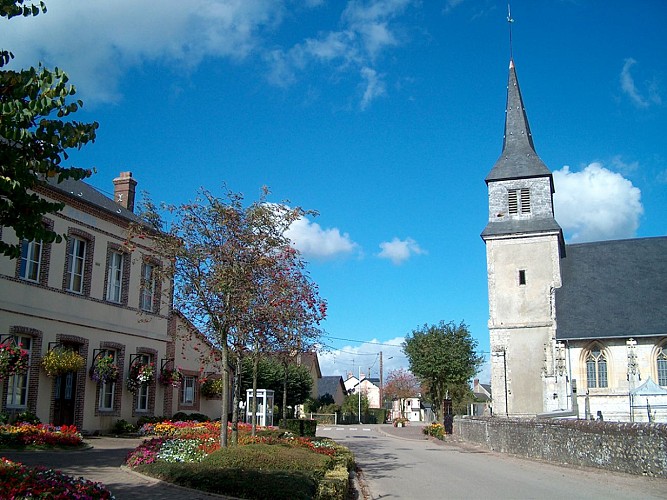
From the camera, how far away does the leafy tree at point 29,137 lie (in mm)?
6574

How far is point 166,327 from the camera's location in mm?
28484

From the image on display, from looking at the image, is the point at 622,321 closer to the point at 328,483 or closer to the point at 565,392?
the point at 565,392

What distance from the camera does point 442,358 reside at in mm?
43656

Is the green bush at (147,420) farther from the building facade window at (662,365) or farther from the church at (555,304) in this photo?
the building facade window at (662,365)

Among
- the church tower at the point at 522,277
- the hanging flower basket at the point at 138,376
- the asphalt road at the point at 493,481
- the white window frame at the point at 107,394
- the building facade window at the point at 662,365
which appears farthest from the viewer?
the church tower at the point at 522,277

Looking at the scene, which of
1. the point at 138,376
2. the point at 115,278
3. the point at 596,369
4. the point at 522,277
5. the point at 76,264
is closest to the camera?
the point at 76,264

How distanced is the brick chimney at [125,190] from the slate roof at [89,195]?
95 centimetres

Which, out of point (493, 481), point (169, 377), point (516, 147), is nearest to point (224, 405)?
point (493, 481)

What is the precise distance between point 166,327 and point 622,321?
25.0m

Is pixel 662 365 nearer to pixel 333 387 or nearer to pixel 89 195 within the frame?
pixel 89 195

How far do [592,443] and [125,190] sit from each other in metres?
21.6

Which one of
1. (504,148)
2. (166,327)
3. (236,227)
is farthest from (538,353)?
(236,227)

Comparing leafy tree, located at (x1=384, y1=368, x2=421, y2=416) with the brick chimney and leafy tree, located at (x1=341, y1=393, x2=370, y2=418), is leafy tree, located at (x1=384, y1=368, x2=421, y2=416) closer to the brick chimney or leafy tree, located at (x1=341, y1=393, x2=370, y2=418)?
leafy tree, located at (x1=341, y1=393, x2=370, y2=418)

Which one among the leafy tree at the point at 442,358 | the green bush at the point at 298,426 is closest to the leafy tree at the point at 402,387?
the leafy tree at the point at 442,358
